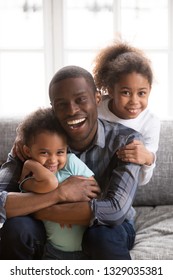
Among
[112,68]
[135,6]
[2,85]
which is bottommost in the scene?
[2,85]

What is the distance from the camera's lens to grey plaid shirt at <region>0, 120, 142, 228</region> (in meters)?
1.17

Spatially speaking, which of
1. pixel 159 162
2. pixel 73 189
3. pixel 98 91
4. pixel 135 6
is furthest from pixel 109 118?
pixel 135 6

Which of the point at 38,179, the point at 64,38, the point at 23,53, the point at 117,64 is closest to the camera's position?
the point at 38,179

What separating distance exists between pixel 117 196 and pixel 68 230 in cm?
13

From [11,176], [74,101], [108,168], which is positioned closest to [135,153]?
[108,168]

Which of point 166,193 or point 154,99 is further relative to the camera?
point 154,99

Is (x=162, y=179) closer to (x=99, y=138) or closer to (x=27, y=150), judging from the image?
(x=99, y=138)

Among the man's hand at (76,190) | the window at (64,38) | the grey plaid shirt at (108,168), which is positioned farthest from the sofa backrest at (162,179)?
the man's hand at (76,190)

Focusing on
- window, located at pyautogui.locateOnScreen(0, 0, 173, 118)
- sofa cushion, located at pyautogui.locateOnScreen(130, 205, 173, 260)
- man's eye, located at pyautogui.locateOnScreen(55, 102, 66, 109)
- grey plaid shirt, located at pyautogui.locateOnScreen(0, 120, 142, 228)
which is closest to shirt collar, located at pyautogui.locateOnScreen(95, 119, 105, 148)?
grey plaid shirt, located at pyautogui.locateOnScreen(0, 120, 142, 228)

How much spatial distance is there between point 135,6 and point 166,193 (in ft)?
2.31

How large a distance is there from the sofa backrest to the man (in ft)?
1.08

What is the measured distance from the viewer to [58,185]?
1173mm

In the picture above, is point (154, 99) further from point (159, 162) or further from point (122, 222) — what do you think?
point (122, 222)

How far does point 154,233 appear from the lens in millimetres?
1361
